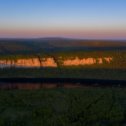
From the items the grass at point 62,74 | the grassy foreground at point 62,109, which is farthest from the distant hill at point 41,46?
the grassy foreground at point 62,109

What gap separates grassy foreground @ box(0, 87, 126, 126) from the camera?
23.2m

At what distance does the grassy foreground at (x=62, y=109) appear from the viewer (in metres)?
23.2

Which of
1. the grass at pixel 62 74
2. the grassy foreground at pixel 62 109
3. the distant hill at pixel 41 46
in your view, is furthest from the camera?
the distant hill at pixel 41 46

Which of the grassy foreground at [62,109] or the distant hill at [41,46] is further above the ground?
the grassy foreground at [62,109]

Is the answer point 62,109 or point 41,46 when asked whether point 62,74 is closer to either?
point 62,109

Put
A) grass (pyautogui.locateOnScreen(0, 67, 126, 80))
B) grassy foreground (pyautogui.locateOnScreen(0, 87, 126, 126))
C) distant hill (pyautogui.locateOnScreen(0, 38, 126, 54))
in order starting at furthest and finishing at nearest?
1. distant hill (pyautogui.locateOnScreen(0, 38, 126, 54))
2. grass (pyautogui.locateOnScreen(0, 67, 126, 80))
3. grassy foreground (pyautogui.locateOnScreen(0, 87, 126, 126))

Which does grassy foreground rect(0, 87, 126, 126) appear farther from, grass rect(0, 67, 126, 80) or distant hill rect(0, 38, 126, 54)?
distant hill rect(0, 38, 126, 54)

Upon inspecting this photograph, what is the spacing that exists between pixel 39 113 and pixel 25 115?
2.67 feet

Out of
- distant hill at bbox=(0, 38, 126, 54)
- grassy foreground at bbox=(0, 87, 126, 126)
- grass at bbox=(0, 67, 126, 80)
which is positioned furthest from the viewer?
distant hill at bbox=(0, 38, 126, 54)

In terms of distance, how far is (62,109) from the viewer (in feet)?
81.8

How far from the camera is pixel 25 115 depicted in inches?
934

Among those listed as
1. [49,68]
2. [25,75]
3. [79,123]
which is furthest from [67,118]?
[49,68]

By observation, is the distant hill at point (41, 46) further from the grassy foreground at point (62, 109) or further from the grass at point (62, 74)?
the grassy foreground at point (62, 109)

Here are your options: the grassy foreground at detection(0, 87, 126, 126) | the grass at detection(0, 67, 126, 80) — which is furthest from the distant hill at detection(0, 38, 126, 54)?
the grassy foreground at detection(0, 87, 126, 126)
